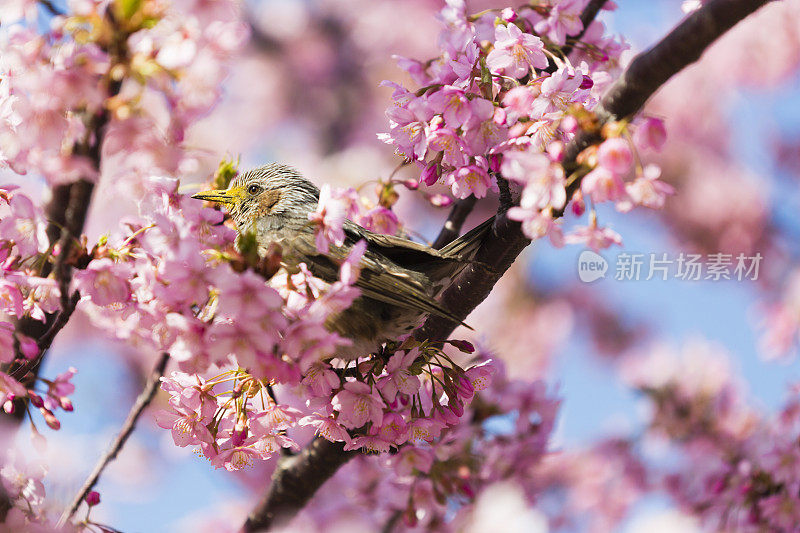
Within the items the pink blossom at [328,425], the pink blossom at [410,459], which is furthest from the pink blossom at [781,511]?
the pink blossom at [328,425]

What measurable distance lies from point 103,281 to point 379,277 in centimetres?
72

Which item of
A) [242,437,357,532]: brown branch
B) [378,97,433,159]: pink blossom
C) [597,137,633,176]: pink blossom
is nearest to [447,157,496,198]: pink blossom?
[378,97,433,159]: pink blossom

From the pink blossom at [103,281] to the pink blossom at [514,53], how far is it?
3.51ft

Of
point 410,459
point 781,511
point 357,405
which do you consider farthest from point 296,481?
point 781,511

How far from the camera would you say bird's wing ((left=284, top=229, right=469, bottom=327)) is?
1.97 meters

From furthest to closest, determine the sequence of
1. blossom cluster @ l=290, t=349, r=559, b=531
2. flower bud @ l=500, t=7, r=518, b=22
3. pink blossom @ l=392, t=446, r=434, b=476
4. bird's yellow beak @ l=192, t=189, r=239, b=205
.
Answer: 1. blossom cluster @ l=290, t=349, r=559, b=531
2. bird's yellow beak @ l=192, t=189, r=239, b=205
3. pink blossom @ l=392, t=446, r=434, b=476
4. flower bud @ l=500, t=7, r=518, b=22

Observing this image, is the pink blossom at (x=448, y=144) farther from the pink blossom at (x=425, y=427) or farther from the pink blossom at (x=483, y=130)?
the pink blossom at (x=425, y=427)

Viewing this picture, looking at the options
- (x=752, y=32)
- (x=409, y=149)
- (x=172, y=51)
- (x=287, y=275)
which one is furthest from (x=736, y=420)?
(x=752, y=32)

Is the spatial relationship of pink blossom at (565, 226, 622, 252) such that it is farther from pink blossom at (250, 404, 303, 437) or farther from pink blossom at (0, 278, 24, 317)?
pink blossom at (0, 278, 24, 317)

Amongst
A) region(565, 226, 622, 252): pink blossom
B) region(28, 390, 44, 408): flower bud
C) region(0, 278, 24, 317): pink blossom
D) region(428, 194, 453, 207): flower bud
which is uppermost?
region(428, 194, 453, 207): flower bud

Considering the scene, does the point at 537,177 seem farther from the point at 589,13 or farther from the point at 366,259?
the point at 589,13

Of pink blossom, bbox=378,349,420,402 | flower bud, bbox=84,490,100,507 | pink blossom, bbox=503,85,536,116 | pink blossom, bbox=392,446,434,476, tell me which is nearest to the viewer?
pink blossom, bbox=503,85,536,116

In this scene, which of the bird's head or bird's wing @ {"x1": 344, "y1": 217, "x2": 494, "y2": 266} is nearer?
bird's wing @ {"x1": 344, "y1": 217, "x2": 494, "y2": 266}

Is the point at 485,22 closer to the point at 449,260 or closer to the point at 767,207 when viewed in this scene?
the point at 449,260
